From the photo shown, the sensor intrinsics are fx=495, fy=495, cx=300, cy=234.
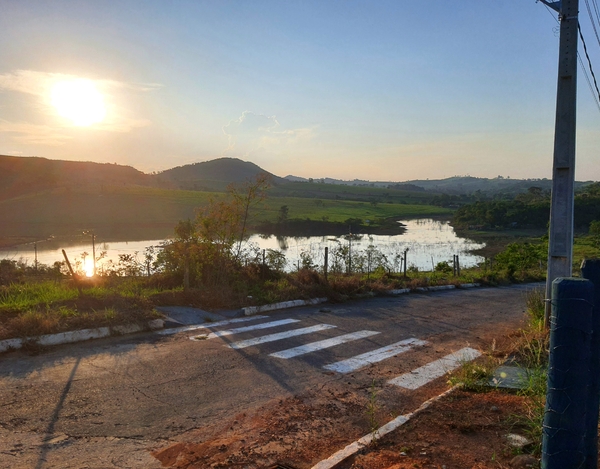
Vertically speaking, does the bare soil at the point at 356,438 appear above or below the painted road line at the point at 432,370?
above

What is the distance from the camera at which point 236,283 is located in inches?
531

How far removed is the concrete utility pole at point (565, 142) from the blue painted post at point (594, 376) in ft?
17.0

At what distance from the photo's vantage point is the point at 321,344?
9016 millimetres

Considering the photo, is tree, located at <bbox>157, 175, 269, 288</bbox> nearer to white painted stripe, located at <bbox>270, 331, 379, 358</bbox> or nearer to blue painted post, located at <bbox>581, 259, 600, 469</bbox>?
white painted stripe, located at <bbox>270, 331, 379, 358</bbox>

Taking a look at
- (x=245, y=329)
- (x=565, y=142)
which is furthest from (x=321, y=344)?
(x=565, y=142)

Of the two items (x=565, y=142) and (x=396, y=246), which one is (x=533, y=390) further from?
(x=396, y=246)

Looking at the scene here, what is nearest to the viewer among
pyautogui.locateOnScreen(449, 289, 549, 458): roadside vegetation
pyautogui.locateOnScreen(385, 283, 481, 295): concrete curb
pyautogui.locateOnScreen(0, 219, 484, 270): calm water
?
pyautogui.locateOnScreen(449, 289, 549, 458): roadside vegetation

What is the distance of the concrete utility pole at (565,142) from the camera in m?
8.26

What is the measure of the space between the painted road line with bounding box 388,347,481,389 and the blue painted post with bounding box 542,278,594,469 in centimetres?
387

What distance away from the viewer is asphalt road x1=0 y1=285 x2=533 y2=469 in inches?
194

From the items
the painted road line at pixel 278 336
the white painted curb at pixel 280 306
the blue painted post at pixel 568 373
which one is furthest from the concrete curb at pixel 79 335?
the blue painted post at pixel 568 373

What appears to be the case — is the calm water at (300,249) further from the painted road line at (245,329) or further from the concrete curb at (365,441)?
the concrete curb at (365,441)

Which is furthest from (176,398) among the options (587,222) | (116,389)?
(587,222)

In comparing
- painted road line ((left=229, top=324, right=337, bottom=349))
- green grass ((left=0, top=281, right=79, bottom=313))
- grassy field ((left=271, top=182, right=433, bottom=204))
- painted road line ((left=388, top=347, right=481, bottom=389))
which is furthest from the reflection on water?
grassy field ((left=271, top=182, right=433, bottom=204))
